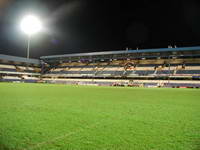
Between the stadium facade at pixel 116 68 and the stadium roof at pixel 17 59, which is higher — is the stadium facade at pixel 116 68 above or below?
below

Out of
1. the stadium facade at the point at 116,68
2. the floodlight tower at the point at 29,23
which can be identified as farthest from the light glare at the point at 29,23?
the stadium facade at the point at 116,68

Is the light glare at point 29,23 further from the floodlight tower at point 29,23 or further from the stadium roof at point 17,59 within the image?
the stadium roof at point 17,59

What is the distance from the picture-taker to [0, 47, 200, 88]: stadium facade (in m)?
45.8

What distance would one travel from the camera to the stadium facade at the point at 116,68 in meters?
45.8

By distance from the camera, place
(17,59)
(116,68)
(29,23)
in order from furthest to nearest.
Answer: (17,59)
(116,68)
(29,23)

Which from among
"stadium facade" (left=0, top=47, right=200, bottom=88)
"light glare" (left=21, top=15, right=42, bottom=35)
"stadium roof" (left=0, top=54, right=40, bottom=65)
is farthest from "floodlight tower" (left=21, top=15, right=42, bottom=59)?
Result: "stadium roof" (left=0, top=54, right=40, bottom=65)

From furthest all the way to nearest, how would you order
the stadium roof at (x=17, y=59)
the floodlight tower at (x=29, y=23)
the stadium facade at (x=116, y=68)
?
the stadium roof at (x=17, y=59), the stadium facade at (x=116, y=68), the floodlight tower at (x=29, y=23)

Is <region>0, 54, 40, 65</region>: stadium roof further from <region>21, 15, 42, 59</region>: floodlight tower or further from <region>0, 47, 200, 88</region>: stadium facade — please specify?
<region>21, 15, 42, 59</region>: floodlight tower

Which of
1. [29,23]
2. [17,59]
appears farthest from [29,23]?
[17,59]

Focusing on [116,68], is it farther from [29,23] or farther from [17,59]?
[17,59]

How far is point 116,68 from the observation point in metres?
57.2

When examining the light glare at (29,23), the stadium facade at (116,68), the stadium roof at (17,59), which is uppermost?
the light glare at (29,23)

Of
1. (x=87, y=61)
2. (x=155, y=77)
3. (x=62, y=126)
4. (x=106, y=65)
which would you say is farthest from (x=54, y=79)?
(x=62, y=126)

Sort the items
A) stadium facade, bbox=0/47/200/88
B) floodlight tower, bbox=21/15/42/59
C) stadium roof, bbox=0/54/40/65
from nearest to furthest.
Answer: floodlight tower, bbox=21/15/42/59 < stadium facade, bbox=0/47/200/88 < stadium roof, bbox=0/54/40/65
